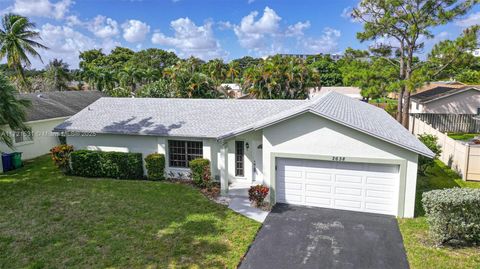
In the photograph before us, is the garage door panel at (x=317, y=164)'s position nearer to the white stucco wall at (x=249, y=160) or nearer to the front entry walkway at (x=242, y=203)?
the front entry walkway at (x=242, y=203)

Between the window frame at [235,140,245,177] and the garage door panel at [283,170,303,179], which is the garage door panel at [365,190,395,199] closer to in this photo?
the garage door panel at [283,170,303,179]

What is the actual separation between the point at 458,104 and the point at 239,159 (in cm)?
2533

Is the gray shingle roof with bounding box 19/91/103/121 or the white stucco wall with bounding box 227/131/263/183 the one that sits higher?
the gray shingle roof with bounding box 19/91/103/121

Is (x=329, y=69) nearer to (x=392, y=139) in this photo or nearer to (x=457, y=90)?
(x=457, y=90)

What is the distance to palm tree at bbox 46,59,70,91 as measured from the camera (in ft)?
158

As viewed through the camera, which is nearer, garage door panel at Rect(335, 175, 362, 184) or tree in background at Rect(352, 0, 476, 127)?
garage door panel at Rect(335, 175, 362, 184)

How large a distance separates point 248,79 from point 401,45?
1351 centimetres

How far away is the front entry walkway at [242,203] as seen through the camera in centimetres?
1286

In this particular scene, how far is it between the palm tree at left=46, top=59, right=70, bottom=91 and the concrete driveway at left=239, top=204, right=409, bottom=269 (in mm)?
46241

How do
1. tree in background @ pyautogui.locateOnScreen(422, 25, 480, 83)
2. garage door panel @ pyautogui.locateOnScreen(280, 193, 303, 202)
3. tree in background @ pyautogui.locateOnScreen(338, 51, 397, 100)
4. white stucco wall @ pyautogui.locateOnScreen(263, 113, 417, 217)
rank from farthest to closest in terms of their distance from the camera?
tree in background @ pyautogui.locateOnScreen(338, 51, 397, 100) → tree in background @ pyautogui.locateOnScreen(422, 25, 480, 83) → garage door panel @ pyautogui.locateOnScreen(280, 193, 303, 202) → white stucco wall @ pyautogui.locateOnScreen(263, 113, 417, 217)

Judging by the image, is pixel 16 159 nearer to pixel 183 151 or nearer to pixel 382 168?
pixel 183 151

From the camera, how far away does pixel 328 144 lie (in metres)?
13.0

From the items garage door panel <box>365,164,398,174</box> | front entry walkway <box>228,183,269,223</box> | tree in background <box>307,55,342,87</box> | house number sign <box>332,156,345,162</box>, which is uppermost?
tree in background <box>307,55,342,87</box>

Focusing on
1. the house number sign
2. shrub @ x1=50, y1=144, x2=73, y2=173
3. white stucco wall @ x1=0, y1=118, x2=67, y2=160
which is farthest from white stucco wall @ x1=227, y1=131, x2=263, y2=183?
white stucco wall @ x1=0, y1=118, x2=67, y2=160
